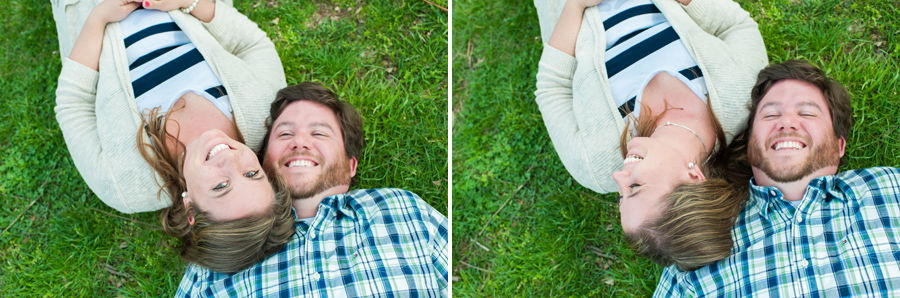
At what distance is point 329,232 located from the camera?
3088 millimetres

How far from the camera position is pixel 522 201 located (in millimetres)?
3896

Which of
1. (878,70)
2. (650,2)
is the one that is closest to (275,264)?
(650,2)

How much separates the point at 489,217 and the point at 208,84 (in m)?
2.24

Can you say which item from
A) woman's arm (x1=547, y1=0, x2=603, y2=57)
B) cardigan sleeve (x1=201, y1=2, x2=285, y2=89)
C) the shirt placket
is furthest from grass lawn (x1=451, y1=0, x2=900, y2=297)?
cardigan sleeve (x1=201, y1=2, x2=285, y2=89)

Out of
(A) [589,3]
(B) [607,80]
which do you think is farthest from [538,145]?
(A) [589,3]

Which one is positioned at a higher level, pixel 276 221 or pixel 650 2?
pixel 650 2

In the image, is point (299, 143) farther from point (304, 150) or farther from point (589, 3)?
point (589, 3)

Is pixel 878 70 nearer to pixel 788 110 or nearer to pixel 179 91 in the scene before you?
pixel 788 110

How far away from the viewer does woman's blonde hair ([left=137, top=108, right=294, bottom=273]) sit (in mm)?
2854

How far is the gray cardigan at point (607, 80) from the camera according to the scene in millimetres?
3016

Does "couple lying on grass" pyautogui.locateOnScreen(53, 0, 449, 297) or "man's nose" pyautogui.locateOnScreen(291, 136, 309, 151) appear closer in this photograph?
"couple lying on grass" pyautogui.locateOnScreen(53, 0, 449, 297)

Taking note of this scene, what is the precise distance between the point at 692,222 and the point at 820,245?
0.76 m

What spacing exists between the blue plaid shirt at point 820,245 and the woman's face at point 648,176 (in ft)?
1.92

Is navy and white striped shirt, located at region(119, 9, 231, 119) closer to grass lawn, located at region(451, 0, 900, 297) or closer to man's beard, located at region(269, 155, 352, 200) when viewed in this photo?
man's beard, located at region(269, 155, 352, 200)
